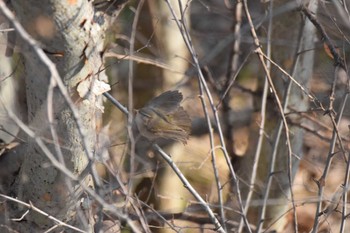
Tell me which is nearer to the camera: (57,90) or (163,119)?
(57,90)

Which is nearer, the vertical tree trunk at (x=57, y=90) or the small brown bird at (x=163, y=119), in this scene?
the vertical tree trunk at (x=57, y=90)

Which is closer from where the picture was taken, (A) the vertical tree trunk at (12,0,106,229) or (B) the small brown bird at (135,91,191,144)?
(A) the vertical tree trunk at (12,0,106,229)

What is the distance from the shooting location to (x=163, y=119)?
2.54m

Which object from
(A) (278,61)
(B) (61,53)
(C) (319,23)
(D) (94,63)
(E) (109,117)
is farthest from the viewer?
(A) (278,61)

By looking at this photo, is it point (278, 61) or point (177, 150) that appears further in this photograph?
point (177, 150)

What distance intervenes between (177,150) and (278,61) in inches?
31.9

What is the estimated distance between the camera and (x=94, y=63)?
232 cm

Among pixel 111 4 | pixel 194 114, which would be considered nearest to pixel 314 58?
pixel 194 114

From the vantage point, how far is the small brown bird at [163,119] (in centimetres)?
254

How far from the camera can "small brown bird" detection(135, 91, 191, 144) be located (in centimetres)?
254

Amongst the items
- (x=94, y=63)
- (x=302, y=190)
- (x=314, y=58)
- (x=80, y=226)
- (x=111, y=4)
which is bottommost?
(x=302, y=190)

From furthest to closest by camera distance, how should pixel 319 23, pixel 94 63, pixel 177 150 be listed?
1. pixel 177 150
2. pixel 319 23
3. pixel 94 63

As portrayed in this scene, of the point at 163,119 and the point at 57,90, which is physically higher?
the point at 57,90

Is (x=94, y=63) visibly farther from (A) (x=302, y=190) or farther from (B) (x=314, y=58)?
(A) (x=302, y=190)
